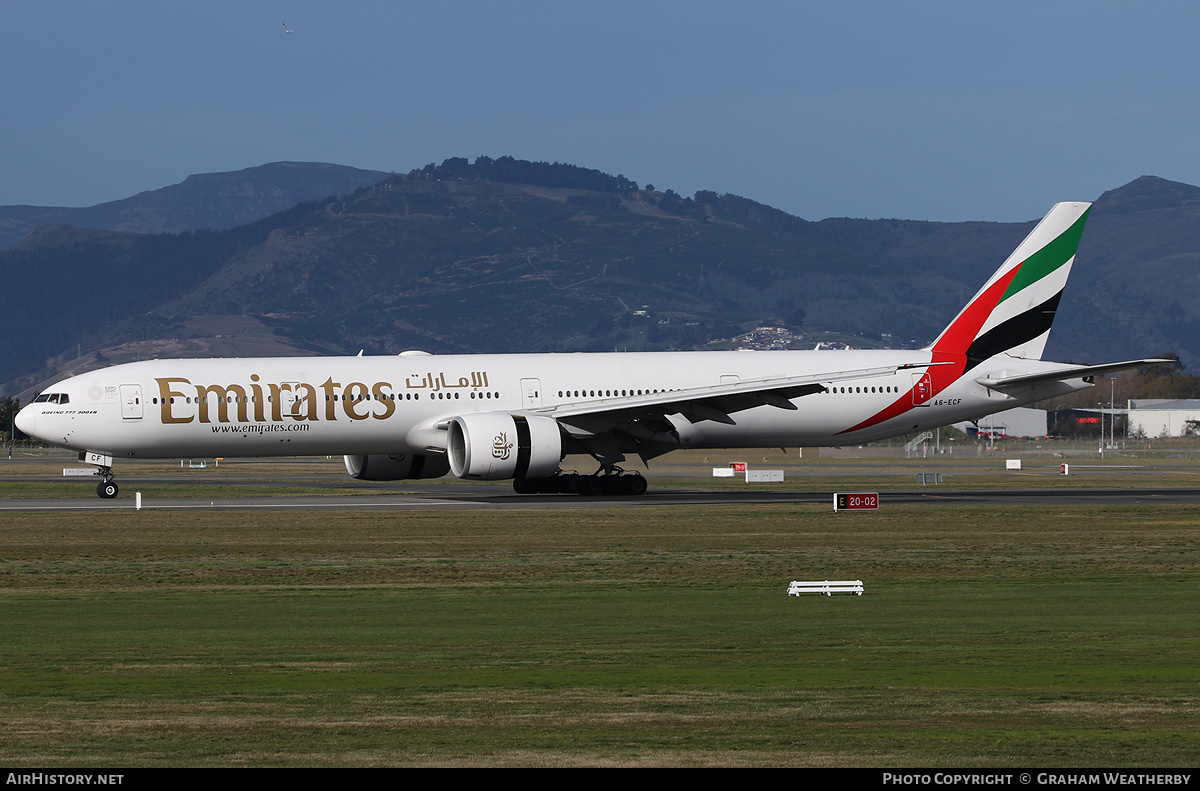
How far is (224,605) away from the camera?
1828 centimetres

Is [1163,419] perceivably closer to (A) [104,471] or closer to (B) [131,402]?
(A) [104,471]

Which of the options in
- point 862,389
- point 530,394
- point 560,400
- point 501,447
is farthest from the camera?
point 862,389

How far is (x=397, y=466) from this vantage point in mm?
43156

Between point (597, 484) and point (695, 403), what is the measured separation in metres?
4.14

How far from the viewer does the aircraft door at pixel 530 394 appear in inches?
1602

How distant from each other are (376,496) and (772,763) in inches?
1343

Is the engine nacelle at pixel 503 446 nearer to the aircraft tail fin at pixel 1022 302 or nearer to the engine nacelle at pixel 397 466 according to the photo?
the engine nacelle at pixel 397 466

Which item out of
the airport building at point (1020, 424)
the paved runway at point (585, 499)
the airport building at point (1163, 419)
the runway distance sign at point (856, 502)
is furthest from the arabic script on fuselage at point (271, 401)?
the airport building at point (1020, 424)

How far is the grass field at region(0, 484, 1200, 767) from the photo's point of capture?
9703 millimetres

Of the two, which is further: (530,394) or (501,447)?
(530,394)

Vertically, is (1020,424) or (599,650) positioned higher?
(1020,424)

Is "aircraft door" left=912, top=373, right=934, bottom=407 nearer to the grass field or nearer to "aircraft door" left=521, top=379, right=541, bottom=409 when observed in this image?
"aircraft door" left=521, top=379, right=541, bottom=409

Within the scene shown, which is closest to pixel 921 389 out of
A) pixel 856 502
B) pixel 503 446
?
pixel 856 502
